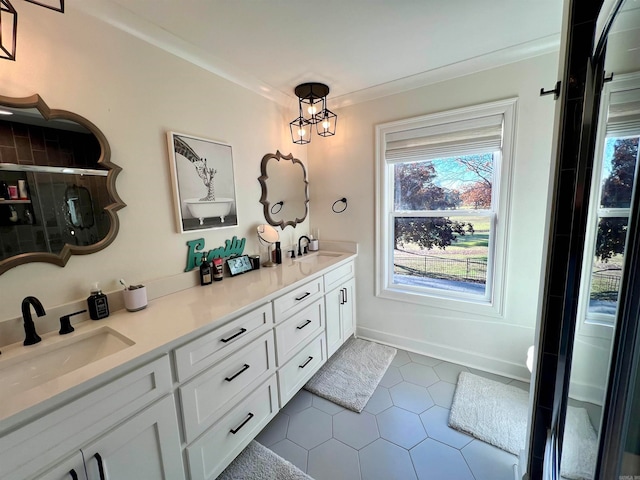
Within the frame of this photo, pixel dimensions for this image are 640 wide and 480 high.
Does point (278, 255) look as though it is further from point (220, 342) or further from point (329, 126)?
point (329, 126)

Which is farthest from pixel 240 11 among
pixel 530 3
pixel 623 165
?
pixel 623 165

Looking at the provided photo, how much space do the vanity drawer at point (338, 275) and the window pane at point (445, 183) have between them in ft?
2.38

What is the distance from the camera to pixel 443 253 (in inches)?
91.9

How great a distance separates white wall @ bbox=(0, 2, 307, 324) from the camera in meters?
1.10

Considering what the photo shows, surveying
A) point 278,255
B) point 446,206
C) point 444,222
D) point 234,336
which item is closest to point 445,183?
point 446,206

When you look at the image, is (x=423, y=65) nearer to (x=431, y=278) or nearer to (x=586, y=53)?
(x=586, y=53)

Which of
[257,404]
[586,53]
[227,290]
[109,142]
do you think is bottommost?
[257,404]

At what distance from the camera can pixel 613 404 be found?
0.57 m

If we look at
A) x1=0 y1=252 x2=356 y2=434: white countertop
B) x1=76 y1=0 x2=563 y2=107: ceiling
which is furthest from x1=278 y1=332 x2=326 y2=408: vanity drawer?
x1=76 y1=0 x2=563 y2=107: ceiling

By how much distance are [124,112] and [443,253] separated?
2467 millimetres

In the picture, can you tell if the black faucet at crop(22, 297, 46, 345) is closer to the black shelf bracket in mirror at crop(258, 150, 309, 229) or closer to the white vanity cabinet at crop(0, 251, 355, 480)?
the white vanity cabinet at crop(0, 251, 355, 480)

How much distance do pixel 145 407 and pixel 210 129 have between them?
5.33 feet

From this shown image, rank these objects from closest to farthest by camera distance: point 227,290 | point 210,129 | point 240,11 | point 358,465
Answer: point 240,11 → point 358,465 → point 227,290 → point 210,129

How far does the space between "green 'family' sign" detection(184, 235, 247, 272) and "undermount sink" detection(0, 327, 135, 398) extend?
2.04ft
